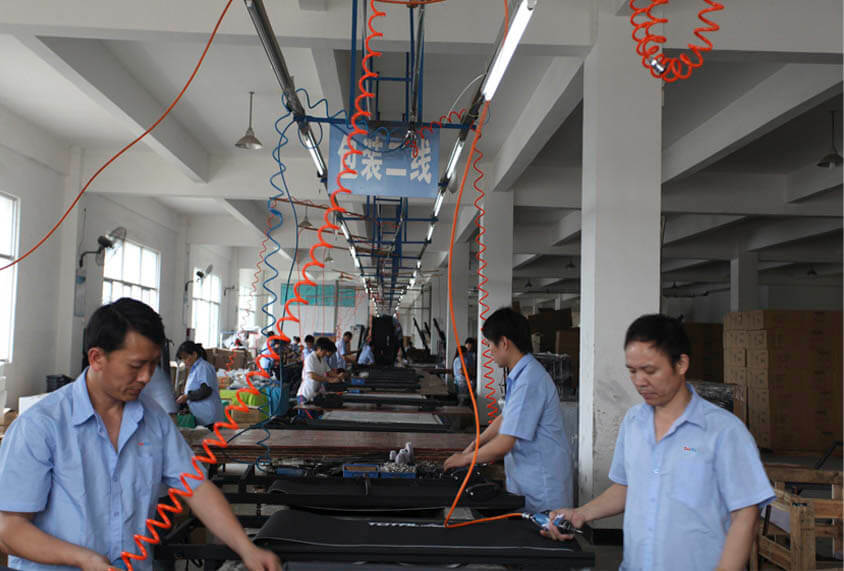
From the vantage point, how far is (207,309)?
56.7ft

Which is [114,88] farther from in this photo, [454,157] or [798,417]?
[798,417]

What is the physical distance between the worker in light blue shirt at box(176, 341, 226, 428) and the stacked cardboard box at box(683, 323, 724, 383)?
10167 millimetres

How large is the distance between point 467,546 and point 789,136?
23.6 ft

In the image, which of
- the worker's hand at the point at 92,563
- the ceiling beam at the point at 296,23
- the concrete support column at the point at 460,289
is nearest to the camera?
the worker's hand at the point at 92,563

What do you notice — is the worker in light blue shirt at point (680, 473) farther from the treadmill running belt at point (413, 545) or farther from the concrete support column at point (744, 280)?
the concrete support column at point (744, 280)

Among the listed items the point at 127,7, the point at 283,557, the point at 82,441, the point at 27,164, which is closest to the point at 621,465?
the point at 283,557

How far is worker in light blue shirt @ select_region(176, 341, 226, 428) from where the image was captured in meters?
5.95

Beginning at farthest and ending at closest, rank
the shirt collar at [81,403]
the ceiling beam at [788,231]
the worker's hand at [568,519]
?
the ceiling beam at [788,231] → the worker's hand at [568,519] → the shirt collar at [81,403]

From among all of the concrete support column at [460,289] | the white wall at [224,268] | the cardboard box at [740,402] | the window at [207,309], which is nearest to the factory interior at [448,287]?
the concrete support column at [460,289]

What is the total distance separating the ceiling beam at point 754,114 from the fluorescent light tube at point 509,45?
128 inches

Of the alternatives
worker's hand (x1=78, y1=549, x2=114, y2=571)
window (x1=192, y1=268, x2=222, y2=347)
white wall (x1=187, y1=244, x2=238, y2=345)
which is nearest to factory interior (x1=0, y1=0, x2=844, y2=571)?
worker's hand (x1=78, y1=549, x2=114, y2=571)

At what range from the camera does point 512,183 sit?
8703 mm

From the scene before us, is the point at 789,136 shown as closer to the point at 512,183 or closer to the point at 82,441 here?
the point at 512,183

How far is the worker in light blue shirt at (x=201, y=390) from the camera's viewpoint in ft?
19.5
